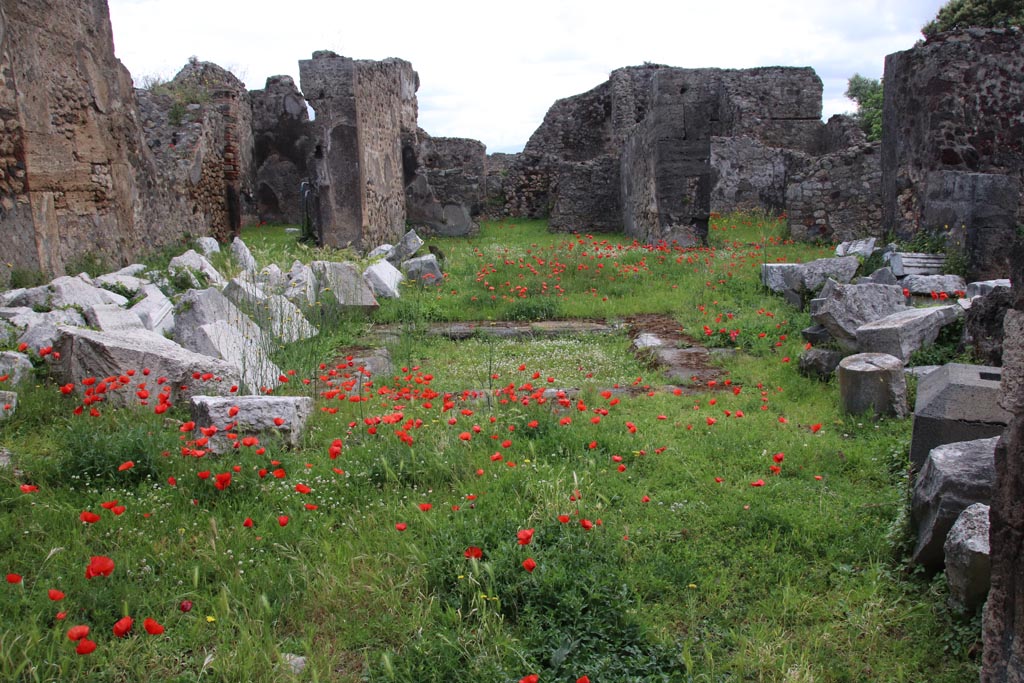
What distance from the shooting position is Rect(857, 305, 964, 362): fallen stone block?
5.31m

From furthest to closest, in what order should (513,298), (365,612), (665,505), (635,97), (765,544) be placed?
(635,97) → (513,298) → (665,505) → (765,544) → (365,612)

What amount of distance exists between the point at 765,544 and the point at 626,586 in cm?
76

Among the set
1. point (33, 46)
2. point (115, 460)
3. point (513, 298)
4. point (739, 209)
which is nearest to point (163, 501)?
point (115, 460)

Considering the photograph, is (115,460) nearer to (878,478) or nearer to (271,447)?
(271,447)

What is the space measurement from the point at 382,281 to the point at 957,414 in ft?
22.5

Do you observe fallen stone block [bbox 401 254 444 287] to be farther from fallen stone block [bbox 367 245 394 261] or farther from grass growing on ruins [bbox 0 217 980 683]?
grass growing on ruins [bbox 0 217 980 683]

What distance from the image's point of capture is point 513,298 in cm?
880

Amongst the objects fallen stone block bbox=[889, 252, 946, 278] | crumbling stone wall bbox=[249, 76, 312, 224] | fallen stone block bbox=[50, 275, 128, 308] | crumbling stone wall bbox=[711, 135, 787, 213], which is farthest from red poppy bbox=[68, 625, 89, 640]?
crumbling stone wall bbox=[711, 135, 787, 213]

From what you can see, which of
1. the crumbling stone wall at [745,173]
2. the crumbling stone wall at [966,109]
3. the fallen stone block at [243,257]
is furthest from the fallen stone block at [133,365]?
the crumbling stone wall at [745,173]

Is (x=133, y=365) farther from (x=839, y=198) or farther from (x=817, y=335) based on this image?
(x=839, y=198)

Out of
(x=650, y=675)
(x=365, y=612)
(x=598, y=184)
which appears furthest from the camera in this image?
(x=598, y=184)

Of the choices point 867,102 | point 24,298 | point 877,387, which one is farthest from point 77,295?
point 867,102

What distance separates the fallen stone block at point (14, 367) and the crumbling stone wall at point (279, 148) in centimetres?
1459

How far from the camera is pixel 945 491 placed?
8.98 ft
